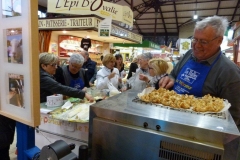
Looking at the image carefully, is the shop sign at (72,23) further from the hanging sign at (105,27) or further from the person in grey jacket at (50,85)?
the person in grey jacket at (50,85)

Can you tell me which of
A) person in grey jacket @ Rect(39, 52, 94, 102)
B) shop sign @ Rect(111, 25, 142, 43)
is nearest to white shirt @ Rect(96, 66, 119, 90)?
person in grey jacket @ Rect(39, 52, 94, 102)

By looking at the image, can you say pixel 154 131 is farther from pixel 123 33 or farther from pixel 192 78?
pixel 123 33

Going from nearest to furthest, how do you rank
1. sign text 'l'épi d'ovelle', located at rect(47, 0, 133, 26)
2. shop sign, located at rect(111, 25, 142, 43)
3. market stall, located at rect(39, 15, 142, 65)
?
sign text 'l'épi d'ovelle', located at rect(47, 0, 133, 26) → market stall, located at rect(39, 15, 142, 65) → shop sign, located at rect(111, 25, 142, 43)

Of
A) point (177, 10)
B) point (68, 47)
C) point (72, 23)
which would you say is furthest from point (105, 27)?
point (177, 10)

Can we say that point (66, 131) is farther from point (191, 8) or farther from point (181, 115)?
point (191, 8)

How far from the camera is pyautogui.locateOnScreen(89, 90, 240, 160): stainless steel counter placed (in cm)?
69

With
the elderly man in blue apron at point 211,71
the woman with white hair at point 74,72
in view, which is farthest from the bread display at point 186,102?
the woman with white hair at point 74,72

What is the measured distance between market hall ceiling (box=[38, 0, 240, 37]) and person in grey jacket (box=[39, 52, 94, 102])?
8.98 meters

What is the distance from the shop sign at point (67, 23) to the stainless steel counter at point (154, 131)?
4.20 metres

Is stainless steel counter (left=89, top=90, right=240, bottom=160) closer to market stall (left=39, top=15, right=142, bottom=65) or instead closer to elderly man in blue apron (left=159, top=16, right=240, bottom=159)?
elderly man in blue apron (left=159, top=16, right=240, bottom=159)

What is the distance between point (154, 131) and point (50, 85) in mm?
1486

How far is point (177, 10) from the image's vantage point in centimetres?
1330

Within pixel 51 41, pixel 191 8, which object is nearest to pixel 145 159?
pixel 51 41

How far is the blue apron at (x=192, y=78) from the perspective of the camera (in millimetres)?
1344
